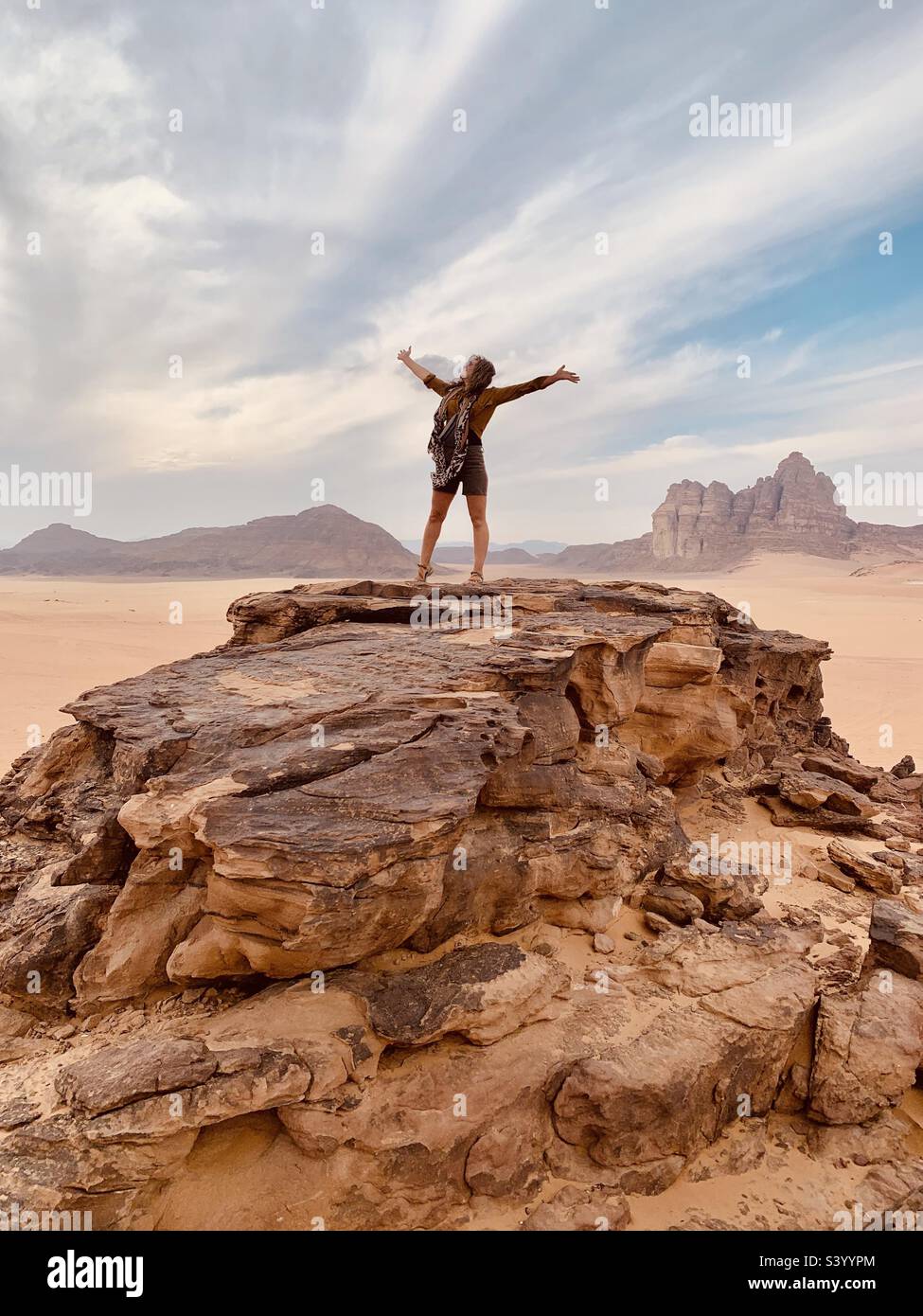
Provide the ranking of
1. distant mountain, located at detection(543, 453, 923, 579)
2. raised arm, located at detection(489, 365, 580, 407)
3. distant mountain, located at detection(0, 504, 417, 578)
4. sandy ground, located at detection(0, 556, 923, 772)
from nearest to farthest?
raised arm, located at detection(489, 365, 580, 407) < sandy ground, located at detection(0, 556, 923, 772) < distant mountain, located at detection(0, 504, 417, 578) < distant mountain, located at detection(543, 453, 923, 579)

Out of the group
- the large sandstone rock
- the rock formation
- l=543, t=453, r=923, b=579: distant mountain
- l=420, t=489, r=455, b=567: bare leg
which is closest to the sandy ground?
l=420, t=489, r=455, b=567: bare leg

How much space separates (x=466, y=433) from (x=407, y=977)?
540cm

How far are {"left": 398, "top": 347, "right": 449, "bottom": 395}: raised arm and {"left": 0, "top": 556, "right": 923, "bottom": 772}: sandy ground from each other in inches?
173

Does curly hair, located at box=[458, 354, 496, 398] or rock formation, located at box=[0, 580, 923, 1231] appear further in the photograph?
curly hair, located at box=[458, 354, 496, 398]

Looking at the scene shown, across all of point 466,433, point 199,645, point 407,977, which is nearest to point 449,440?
point 466,433

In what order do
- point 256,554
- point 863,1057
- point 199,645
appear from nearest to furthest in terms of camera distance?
point 863,1057 < point 199,645 < point 256,554

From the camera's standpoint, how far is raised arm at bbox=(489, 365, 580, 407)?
662cm

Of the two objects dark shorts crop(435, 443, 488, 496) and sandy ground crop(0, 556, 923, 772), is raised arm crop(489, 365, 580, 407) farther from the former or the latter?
sandy ground crop(0, 556, 923, 772)

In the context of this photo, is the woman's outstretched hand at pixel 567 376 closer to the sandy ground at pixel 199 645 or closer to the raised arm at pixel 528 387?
the raised arm at pixel 528 387

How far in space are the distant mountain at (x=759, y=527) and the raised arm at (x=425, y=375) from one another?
9034 cm

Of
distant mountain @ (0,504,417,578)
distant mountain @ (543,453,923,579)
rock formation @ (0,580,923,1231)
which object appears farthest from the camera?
distant mountain @ (543,453,923,579)

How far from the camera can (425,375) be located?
7582mm

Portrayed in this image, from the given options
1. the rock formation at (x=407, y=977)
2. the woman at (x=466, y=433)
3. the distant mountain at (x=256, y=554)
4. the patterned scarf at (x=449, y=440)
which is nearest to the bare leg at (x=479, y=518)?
the woman at (x=466, y=433)

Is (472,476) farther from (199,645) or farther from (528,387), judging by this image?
(199,645)
